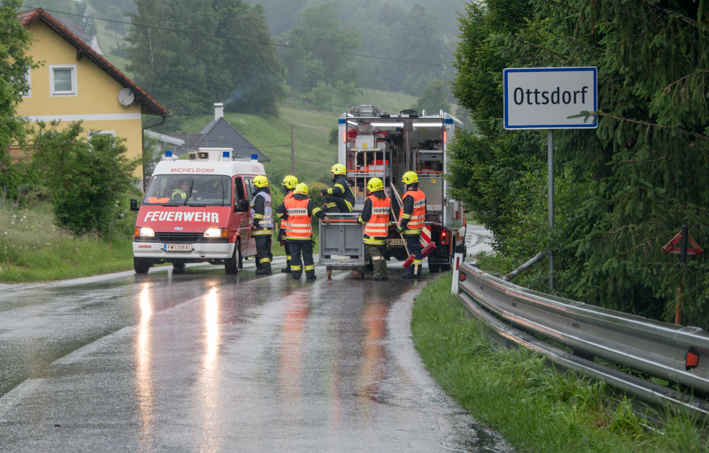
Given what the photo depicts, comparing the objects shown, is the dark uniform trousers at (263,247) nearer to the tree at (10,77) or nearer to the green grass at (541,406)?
the tree at (10,77)

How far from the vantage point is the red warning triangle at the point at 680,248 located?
664cm

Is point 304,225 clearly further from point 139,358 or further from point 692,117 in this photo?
point 692,117

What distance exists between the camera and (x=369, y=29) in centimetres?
15425

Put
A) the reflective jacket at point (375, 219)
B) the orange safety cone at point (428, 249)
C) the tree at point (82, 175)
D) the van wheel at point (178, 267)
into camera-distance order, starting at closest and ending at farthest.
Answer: the reflective jacket at point (375, 219)
the orange safety cone at point (428, 249)
the van wheel at point (178, 267)
the tree at point (82, 175)

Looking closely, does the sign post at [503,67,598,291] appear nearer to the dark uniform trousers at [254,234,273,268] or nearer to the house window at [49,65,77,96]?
the dark uniform trousers at [254,234,273,268]

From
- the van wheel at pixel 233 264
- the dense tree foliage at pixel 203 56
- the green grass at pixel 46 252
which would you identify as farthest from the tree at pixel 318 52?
the van wheel at pixel 233 264

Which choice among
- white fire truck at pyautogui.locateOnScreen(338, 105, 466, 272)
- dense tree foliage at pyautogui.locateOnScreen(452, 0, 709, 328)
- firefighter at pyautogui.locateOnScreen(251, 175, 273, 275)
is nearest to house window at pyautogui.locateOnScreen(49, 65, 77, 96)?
white fire truck at pyautogui.locateOnScreen(338, 105, 466, 272)

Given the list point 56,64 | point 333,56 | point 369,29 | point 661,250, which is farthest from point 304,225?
point 369,29

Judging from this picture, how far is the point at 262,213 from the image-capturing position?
16.2m

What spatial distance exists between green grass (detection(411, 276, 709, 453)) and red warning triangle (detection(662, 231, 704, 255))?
1518mm

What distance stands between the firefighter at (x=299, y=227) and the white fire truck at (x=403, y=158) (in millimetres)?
2061

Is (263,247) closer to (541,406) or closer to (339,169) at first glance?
(339,169)

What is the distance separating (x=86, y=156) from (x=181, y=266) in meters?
4.49

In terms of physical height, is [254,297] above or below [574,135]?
below
